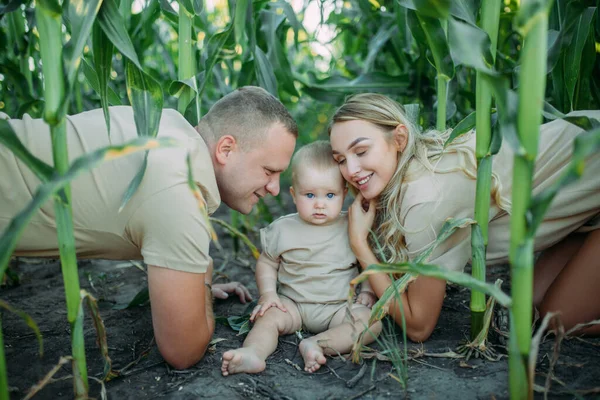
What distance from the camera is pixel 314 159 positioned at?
1.98 metres

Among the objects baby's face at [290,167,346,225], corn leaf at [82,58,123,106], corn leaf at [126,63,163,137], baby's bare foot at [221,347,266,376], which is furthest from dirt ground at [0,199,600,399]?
corn leaf at [82,58,123,106]

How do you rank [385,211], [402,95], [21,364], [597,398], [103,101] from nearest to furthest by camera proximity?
[597,398] < [103,101] < [21,364] < [385,211] < [402,95]

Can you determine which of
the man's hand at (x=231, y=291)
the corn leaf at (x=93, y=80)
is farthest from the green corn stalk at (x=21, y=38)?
the man's hand at (x=231, y=291)

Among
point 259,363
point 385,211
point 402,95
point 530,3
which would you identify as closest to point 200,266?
point 259,363

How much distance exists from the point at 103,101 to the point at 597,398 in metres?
1.50

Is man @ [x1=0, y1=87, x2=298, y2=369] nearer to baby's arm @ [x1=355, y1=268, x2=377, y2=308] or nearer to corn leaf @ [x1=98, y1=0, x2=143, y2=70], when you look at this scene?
corn leaf @ [x1=98, y1=0, x2=143, y2=70]

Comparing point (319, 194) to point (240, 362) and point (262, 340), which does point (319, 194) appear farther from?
point (240, 362)

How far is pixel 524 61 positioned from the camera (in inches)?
41.3

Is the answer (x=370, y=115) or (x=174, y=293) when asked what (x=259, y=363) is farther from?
(x=370, y=115)

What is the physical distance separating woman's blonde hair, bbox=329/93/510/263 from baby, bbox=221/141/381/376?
16 cm

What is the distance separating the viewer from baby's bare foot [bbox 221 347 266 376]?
1655 mm

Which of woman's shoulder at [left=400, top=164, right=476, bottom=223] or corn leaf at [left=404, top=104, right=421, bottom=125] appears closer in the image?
woman's shoulder at [left=400, top=164, right=476, bottom=223]

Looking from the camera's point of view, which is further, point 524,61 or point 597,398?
point 597,398

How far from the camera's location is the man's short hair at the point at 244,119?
6.05 feet
